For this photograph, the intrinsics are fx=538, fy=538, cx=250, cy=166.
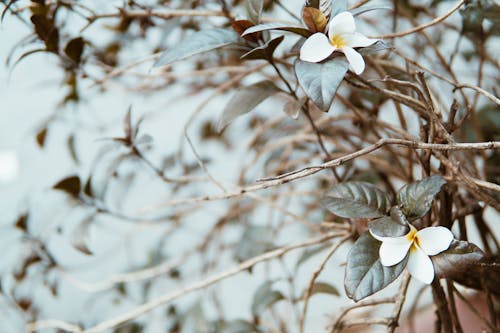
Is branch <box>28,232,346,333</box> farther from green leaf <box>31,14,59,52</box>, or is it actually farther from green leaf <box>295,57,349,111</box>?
green leaf <box>31,14,59,52</box>

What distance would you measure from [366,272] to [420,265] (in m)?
0.05

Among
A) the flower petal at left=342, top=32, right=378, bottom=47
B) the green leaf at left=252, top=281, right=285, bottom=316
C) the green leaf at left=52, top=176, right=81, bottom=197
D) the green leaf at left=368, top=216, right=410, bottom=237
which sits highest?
the flower petal at left=342, top=32, right=378, bottom=47

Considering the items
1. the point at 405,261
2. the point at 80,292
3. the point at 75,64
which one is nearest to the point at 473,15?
the point at 405,261

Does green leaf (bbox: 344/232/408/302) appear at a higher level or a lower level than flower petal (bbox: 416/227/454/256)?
lower

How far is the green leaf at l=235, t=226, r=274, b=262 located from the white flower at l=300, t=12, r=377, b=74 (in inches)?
18.1

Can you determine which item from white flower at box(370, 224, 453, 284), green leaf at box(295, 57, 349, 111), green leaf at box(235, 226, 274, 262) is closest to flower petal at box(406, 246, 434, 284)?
white flower at box(370, 224, 453, 284)

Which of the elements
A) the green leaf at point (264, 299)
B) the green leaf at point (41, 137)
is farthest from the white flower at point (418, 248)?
the green leaf at point (41, 137)

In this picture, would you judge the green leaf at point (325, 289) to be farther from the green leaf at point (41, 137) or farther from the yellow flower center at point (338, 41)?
the green leaf at point (41, 137)

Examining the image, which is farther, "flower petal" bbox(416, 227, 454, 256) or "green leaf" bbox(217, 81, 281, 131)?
"green leaf" bbox(217, 81, 281, 131)

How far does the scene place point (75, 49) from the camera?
2.40 ft

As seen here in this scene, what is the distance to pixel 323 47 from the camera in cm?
48

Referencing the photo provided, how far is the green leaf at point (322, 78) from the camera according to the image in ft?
1.46

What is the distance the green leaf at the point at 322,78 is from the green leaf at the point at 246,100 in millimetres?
131

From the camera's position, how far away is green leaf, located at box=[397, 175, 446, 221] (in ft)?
1.58
